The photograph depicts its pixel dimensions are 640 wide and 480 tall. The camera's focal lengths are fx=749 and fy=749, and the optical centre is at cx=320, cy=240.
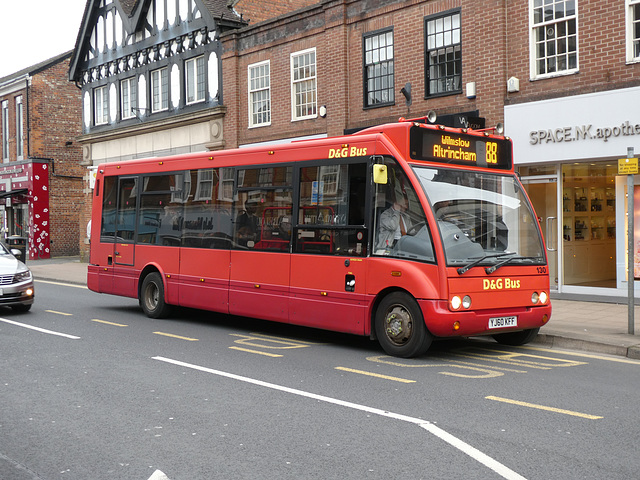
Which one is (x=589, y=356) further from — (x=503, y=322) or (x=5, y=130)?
(x=5, y=130)

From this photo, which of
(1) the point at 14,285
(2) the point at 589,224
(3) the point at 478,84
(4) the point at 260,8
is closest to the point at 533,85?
(3) the point at 478,84

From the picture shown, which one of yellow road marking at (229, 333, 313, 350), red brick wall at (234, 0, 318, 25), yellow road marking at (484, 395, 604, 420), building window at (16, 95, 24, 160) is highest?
red brick wall at (234, 0, 318, 25)

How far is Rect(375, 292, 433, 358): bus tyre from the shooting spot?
29.8ft

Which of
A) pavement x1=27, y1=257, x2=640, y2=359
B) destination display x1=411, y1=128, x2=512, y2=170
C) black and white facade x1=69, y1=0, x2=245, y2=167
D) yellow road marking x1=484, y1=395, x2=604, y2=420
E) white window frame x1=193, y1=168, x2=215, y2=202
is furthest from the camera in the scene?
black and white facade x1=69, y1=0, x2=245, y2=167

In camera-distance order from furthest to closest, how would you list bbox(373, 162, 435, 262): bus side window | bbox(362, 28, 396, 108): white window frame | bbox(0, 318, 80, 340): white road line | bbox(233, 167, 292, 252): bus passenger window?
bbox(362, 28, 396, 108): white window frame, bbox(0, 318, 80, 340): white road line, bbox(233, 167, 292, 252): bus passenger window, bbox(373, 162, 435, 262): bus side window

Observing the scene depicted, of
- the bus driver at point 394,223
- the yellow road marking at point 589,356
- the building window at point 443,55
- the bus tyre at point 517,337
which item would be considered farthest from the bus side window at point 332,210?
the building window at point 443,55

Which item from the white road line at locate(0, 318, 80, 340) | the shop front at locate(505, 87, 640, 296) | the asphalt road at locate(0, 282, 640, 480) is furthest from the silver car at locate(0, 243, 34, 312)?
the shop front at locate(505, 87, 640, 296)

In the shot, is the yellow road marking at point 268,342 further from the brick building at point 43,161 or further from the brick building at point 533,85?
the brick building at point 43,161

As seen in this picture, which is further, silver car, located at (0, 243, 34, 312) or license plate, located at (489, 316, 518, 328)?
silver car, located at (0, 243, 34, 312)

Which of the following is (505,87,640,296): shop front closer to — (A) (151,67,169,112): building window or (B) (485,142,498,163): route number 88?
(B) (485,142,498,163): route number 88

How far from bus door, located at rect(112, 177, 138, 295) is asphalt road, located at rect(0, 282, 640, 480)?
10.5 ft

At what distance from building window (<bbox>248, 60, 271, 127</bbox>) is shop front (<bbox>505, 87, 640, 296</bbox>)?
881cm

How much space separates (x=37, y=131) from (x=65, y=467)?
33504 mm

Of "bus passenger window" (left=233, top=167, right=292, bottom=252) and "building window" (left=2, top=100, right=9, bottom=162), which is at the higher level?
"building window" (left=2, top=100, right=9, bottom=162)
